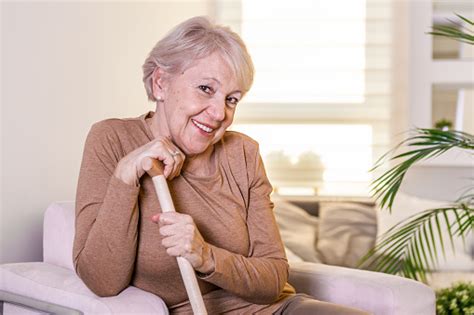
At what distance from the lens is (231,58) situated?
1946 mm

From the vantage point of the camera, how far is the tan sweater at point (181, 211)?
1773mm

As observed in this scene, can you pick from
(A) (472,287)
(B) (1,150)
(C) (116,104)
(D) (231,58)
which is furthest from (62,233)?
(A) (472,287)

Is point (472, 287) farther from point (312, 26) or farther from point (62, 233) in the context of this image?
point (312, 26)

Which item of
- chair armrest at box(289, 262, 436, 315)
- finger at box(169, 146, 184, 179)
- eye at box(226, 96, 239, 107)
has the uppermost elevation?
eye at box(226, 96, 239, 107)

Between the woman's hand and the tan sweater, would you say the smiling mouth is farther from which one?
the woman's hand

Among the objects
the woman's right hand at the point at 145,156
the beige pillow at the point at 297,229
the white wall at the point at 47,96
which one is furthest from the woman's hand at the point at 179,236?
the beige pillow at the point at 297,229

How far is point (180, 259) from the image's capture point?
1.75 m

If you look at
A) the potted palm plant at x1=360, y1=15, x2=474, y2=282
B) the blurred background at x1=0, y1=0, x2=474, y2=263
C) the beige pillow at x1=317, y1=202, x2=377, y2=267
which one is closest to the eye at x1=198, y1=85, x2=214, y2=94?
the potted palm plant at x1=360, y1=15, x2=474, y2=282

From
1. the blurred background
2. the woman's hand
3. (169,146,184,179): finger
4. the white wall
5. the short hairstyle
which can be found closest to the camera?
the woman's hand

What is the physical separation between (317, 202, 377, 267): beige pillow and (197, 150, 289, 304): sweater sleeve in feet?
5.47

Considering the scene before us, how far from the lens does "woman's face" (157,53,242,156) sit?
76.1 inches

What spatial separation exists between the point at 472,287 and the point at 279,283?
3.69 feet

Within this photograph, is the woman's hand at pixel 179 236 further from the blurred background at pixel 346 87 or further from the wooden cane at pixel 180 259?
the blurred background at pixel 346 87

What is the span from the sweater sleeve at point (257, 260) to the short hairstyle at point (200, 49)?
0.97ft
